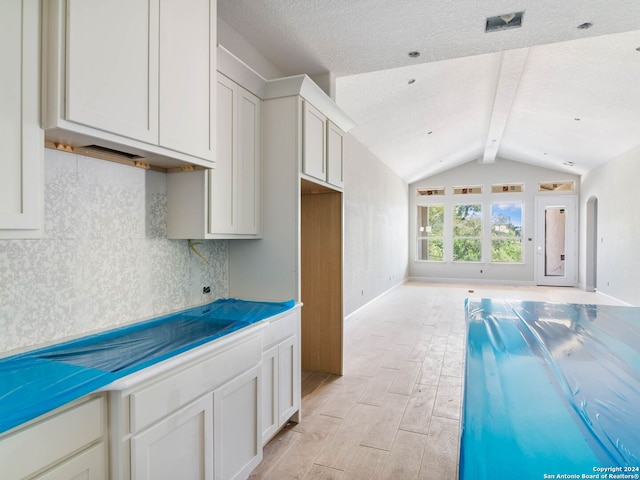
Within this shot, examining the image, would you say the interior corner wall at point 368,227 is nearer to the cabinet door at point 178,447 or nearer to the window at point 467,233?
the window at point 467,233

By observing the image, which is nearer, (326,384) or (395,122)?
(326,384)

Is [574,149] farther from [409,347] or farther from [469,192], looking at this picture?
[409,347]

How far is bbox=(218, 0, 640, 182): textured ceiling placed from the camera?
2430mm

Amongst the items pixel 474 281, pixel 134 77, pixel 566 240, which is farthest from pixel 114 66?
pixel 566 240

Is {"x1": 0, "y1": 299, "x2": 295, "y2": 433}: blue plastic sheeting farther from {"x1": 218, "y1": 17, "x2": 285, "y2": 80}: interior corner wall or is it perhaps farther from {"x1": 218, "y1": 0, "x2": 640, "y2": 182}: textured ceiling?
{"x1": 218, "y1": 0, "x2": 640, "y2": 182}: textured ceiling

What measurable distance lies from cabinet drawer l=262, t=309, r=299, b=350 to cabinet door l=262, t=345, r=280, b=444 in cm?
6

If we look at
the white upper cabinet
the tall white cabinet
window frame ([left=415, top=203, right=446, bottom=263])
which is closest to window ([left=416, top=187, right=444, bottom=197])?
window frame ([left=415, top=203, right=446, bottom=263])

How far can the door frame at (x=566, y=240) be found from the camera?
933cm

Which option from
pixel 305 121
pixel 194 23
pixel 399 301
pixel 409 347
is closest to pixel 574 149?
pixel 399 301

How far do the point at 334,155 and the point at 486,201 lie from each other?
8.06m

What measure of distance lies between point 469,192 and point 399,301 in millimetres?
4613

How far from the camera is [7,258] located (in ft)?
4.71

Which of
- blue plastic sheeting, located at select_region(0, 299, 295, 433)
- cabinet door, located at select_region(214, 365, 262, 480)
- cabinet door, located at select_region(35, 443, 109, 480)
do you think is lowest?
cabinet door, located at select_region(214, 365, 262, 480)

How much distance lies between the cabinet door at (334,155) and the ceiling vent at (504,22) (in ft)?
4.43
